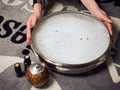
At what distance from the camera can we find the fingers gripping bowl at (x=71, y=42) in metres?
1.09

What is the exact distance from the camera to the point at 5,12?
1.49m

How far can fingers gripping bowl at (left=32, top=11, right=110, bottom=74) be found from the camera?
109 centimetres

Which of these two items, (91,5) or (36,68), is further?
(91,5)

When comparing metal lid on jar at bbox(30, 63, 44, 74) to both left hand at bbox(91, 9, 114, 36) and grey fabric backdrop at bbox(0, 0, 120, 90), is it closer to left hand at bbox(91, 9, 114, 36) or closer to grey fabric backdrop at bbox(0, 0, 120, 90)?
grey fabric backdrop at bbox(0, 0, 120, 90)

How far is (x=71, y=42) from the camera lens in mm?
1161

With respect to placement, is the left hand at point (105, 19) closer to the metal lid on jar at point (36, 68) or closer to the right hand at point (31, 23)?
the right hand at point (31, 23)

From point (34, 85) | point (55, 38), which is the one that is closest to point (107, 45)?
point (55, 38)

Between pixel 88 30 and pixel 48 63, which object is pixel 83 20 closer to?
pixel 88 30

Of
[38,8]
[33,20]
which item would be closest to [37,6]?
[38,8]

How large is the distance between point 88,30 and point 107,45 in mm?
129

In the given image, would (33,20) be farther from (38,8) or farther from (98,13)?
(98,13)

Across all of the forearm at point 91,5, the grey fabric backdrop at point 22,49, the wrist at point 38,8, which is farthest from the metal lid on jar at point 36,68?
the forearm at point 91,5

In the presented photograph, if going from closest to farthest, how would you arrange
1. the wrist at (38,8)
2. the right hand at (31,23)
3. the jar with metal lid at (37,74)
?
1. the jar with metal lid at (37,74)
2. the right hand at (31,23)
3. the wrist at (38,8)

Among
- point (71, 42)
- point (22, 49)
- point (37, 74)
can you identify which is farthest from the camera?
point (22, 49)
